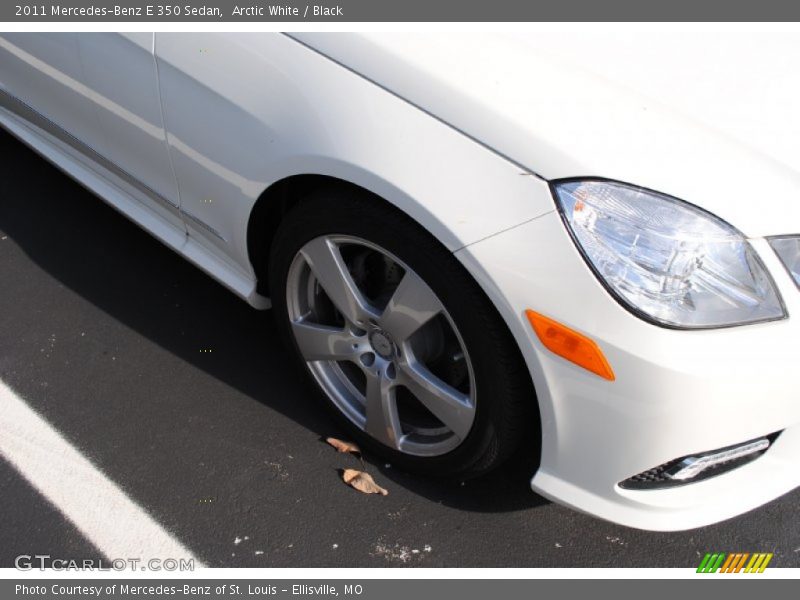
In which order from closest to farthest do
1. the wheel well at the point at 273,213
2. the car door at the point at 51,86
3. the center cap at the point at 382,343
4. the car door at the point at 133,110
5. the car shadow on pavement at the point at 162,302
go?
the wheel well at the point at 273,213, the center cap at the point at 382,343, the car door at the point at 133,110, the car shadow on pavement at the point at 162,302, the car door at the point at 51,86

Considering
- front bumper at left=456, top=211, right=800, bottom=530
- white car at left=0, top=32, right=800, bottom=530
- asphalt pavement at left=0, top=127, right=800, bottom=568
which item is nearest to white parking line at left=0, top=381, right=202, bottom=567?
asphalt pavement at left=0, top=127, right=800, bottom=568

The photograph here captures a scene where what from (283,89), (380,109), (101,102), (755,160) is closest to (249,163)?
(283,89)

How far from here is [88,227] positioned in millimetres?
3359

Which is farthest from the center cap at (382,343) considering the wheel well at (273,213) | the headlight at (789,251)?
the headlight at (789,251)

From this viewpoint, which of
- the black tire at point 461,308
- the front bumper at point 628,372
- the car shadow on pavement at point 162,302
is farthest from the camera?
the car shadow on pavement at point 162,302

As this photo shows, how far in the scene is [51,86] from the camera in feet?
8.98

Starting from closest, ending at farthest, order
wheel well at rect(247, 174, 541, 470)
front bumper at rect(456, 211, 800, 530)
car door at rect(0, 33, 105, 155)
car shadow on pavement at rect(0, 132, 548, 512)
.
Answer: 1. front bumper at rect(456, 211, 800, 530)
2. wheel well at rect(247, 174, 541, 470)
3. car shadow on pavement at rect(0, 132, 548, 512)
4. car door at rect(0, 33, 105, 155)

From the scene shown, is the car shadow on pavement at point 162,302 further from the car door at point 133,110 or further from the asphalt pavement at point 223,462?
the car door at point 133,110

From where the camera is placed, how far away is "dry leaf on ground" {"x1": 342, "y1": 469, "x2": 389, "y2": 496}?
236 centimetres

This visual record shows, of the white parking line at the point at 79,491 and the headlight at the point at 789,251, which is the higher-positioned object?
the headlight at the point at 789,251

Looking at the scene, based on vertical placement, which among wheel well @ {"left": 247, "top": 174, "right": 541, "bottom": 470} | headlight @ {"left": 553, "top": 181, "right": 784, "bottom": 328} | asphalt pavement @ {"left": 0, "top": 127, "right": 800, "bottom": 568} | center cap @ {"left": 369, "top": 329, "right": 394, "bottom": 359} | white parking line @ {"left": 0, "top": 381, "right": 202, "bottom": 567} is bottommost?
white parking line @ {"left": 0, "top": 381, "right": 202, "bottom": 567}

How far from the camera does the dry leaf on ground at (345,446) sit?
8.13 feet

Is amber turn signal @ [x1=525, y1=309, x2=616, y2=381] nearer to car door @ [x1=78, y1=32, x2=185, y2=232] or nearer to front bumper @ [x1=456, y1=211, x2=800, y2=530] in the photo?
front bumper @ [x1=456, y1=211, x2=800, y2=530]

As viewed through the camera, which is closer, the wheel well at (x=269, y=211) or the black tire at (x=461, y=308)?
the black tire at (x=461, y=308)
